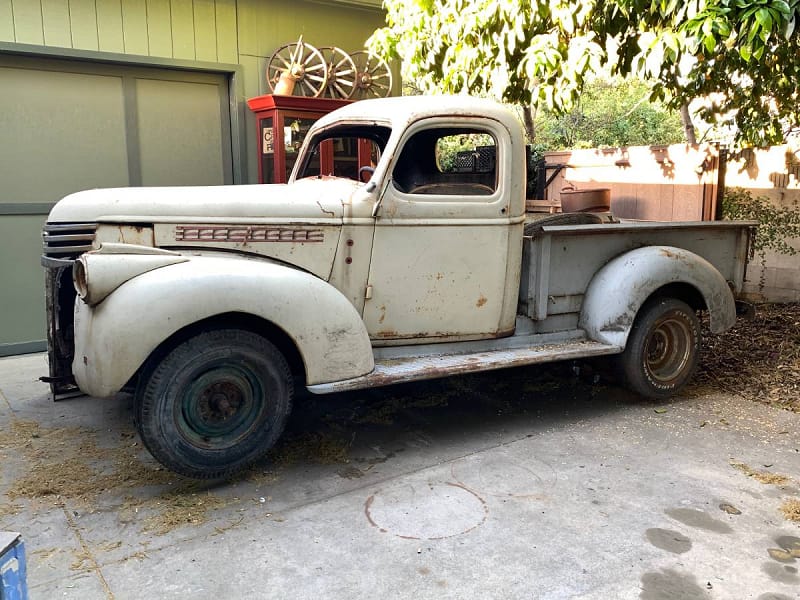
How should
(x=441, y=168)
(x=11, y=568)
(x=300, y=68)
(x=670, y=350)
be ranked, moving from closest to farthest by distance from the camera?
1. (x=11, y=568)
2. (x=441, y=168)
3. (x=670, y=350)
4. (x=300, y=68)

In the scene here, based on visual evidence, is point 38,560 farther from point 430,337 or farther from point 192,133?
point 192,133

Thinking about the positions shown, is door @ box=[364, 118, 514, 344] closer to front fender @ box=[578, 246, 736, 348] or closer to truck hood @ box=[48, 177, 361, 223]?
truck hood @ box=[48, 177, 361, 223]

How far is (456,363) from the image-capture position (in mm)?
4090

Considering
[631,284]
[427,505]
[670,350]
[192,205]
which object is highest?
[192,205]

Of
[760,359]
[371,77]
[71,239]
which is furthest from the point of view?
[371,77]

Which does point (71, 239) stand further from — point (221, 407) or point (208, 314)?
point (221, 407)

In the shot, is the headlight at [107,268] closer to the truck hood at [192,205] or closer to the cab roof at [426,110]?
the truck hood at [192,205]

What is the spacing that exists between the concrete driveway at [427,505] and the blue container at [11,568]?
1173 mm

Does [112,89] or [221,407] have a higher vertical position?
[112,89]

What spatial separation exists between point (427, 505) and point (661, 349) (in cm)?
256

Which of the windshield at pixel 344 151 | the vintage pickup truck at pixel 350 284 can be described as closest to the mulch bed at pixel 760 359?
the vintage pickup truck at pixel 350 284

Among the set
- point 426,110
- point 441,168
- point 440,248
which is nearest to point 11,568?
point 440,248

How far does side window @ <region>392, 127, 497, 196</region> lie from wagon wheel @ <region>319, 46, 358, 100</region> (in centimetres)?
270

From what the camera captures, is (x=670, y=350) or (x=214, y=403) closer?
(x=214, y=403)
